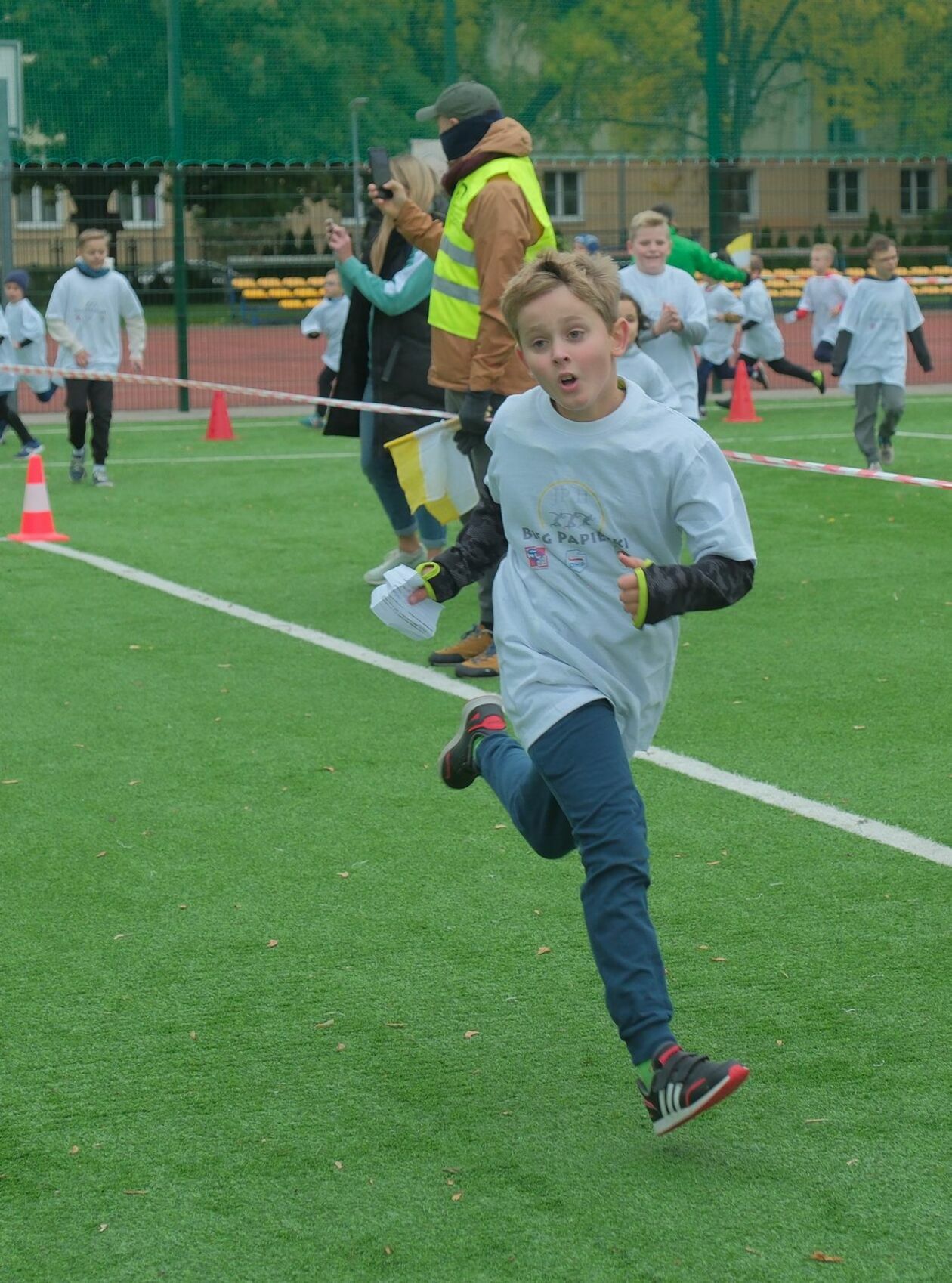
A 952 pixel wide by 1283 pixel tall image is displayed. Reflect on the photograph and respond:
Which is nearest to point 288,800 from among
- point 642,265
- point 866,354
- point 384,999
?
point 384,999

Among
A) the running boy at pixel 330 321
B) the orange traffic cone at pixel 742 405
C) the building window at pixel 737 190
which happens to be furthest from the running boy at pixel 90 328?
the building window at pixel 737 190

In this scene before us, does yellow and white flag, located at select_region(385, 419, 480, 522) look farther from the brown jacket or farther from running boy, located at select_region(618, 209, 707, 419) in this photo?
running boy, located at select_region(618, 209, 707, 419)

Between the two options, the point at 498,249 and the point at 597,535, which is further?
the point at 498,249

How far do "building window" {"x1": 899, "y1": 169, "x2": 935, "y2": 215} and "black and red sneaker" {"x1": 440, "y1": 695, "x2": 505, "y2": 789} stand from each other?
23.3 metres

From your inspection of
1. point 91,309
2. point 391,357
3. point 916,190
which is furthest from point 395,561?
point 916,190

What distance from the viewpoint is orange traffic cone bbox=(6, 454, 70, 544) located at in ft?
38.5

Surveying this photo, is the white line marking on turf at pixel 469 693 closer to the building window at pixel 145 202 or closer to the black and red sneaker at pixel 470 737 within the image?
the black and red sneaker at pixel 470 737

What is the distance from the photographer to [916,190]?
27.3 metres

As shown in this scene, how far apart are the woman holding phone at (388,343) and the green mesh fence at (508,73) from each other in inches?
507

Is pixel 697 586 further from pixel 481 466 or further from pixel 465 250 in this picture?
pixel 465 250

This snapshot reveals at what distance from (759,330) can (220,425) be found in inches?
258

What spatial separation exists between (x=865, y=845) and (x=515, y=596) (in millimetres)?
Answer: 1936

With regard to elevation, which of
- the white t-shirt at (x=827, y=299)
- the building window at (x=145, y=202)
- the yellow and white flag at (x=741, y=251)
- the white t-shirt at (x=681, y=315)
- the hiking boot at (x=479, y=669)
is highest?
the building window at (x=145, y=202)

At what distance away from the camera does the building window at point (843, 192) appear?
25828mm
